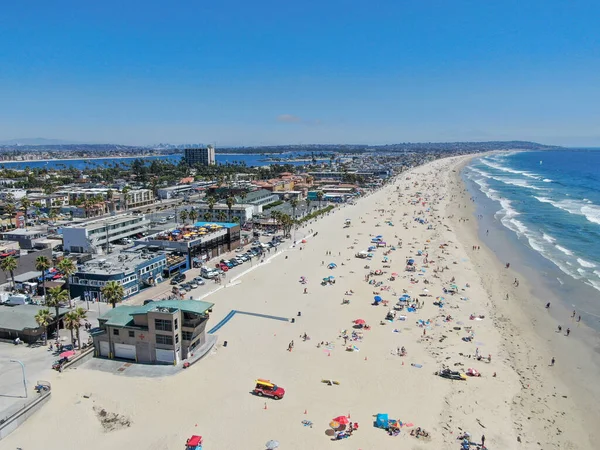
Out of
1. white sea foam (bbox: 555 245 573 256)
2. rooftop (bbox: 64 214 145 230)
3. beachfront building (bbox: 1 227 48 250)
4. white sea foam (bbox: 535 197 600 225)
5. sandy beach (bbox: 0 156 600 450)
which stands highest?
rooftop (bbox: 64 214 145 230)

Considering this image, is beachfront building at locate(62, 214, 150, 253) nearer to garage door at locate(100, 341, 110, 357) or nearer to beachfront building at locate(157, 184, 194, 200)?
garage door at locate(100, 341, 110, 357)

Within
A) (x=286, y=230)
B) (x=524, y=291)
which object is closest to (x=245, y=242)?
(x=286, y=230)

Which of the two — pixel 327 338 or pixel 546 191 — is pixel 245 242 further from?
pixel 546 191

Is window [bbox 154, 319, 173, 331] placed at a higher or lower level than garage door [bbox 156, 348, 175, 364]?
higher

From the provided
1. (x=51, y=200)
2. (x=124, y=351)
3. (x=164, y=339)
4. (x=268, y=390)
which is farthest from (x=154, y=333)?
(x=51, y=200)

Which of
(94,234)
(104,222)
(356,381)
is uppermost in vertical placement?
(104,222)

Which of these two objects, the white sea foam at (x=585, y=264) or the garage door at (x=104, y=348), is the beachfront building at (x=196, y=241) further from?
the white sea foam at (x=585, y=264)

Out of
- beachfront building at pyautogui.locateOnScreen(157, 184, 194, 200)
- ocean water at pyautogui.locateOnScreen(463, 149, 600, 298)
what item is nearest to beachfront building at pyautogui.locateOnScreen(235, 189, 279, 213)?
beachfront building at pyautogui.locateOnScreen(157, 184, 194, 200)

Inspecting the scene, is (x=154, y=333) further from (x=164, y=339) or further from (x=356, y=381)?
(x=356, y=381)
